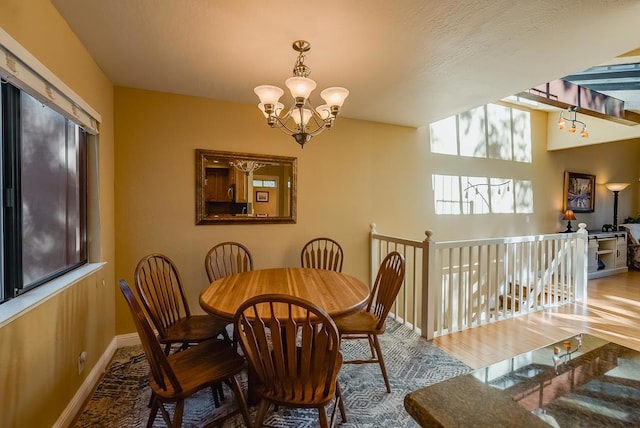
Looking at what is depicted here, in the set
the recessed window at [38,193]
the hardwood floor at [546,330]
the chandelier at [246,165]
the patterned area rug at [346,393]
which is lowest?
the patterned area rug at [346,393]

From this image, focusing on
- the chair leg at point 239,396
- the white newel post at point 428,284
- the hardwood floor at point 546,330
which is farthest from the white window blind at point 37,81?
the hardwood floor at point 546,330

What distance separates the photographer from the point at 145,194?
2.73 m

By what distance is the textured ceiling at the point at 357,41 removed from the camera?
5.35 feet

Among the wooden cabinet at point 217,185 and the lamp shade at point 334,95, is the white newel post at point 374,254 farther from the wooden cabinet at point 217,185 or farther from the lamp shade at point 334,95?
the lamp shade at point 334,95

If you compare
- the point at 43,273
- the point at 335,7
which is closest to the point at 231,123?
the point at 335,7

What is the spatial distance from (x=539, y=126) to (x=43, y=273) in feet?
23.6

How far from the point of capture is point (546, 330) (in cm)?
300

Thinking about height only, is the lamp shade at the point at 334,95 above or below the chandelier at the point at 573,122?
below

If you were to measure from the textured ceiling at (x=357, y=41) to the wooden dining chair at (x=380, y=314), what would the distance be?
1507mm

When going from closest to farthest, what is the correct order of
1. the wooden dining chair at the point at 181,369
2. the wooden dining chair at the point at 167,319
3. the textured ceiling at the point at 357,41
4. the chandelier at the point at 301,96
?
the wooden dining chair at the point at 181,369, the textured ceiling at the point at 357,41, the chandelier at the point at 301,96, the wooden dining chair at the point at 167,319

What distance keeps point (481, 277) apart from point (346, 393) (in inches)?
79.7

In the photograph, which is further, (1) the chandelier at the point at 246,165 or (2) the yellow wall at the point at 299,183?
(1) the chandelier at the point at 246,165

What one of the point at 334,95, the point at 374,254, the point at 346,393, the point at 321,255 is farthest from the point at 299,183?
the point at 346,393

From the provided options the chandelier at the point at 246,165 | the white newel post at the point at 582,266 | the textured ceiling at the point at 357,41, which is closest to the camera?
the textured ceiling at the point at 357,41
